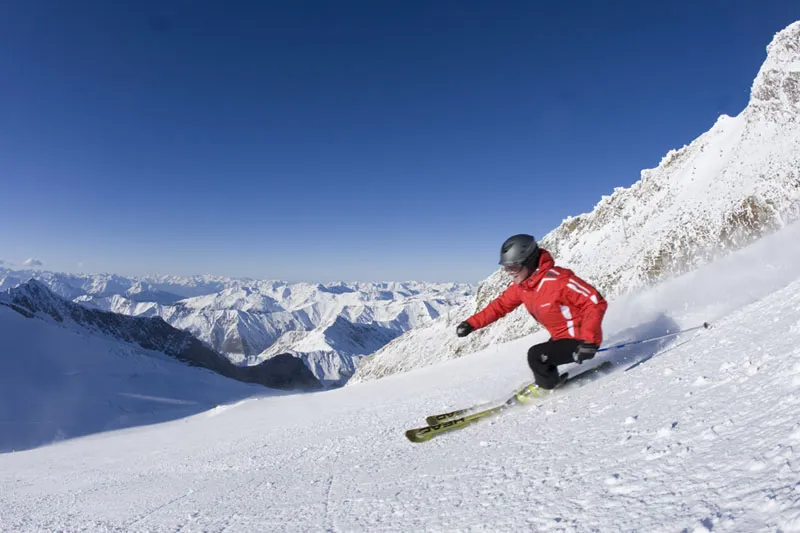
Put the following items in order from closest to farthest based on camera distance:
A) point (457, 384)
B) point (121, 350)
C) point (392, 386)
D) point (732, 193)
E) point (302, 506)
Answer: point (302, 506)
point (457, 384)
point (392, 386)
point (732, 193)
point (121, 350)

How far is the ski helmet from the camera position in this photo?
6.12m

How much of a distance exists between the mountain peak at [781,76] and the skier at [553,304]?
54.8 meters

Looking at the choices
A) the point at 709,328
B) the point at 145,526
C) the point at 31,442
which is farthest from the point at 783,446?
the point at 31,442

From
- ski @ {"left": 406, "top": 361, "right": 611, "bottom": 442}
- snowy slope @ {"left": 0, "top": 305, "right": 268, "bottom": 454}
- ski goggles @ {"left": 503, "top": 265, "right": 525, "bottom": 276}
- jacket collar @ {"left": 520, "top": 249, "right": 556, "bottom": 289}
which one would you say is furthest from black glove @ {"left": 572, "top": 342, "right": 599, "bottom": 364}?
snowy slope @ {"left": 0, "top": 305, "right": 268, "bottom": 454}

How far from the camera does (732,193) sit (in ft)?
140

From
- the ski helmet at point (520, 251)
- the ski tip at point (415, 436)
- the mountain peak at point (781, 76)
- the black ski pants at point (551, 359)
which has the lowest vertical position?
the ski tip at point (415, 436)

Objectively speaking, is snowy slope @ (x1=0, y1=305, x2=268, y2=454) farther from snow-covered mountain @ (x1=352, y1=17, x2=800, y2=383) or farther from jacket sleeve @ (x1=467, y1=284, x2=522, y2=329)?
jacket sleeve @ (x1=467, y1=284, x2=522, y2=329)

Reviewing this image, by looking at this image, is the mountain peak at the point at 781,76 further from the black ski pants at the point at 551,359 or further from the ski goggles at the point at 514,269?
the black ski pants at the point at 551,359

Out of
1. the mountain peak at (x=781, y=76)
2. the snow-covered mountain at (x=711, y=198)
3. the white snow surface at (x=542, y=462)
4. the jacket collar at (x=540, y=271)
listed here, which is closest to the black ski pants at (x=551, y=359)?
the white snow surface at (x=542, y=462)

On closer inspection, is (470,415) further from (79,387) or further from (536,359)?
(79,387)

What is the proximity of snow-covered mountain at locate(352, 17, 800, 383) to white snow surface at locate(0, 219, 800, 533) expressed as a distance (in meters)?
35.2

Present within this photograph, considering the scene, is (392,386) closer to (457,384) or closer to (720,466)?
(457,384)

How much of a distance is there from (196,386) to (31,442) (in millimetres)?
41856

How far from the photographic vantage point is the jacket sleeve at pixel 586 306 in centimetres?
549
